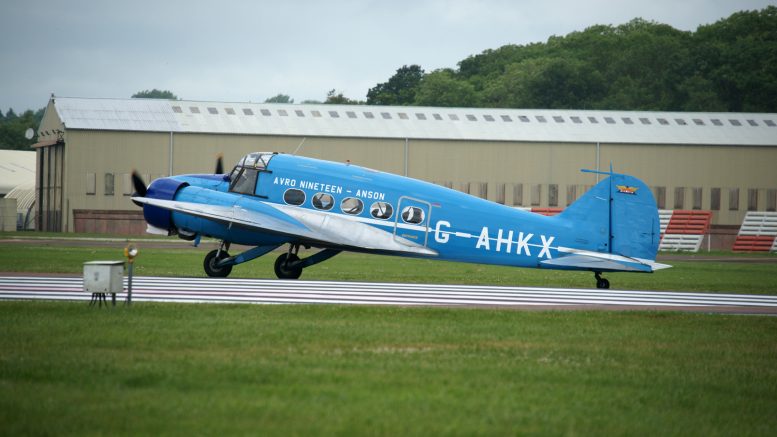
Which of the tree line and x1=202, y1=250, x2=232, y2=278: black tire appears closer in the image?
x1=202, y1=250, x2=232, y2=278: black tire

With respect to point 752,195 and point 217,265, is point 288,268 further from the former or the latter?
point 752,195

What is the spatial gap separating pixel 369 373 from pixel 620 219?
14.0m

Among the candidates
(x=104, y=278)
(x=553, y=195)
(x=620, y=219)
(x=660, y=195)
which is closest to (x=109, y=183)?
→ (x=553, y=195)

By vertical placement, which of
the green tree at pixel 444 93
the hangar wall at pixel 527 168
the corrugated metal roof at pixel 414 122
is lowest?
the hangar wall at pixel 527 168

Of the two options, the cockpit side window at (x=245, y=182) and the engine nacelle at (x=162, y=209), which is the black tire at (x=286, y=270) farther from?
the engine nacelle at (x=162, y=209)

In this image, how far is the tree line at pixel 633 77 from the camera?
401 feet

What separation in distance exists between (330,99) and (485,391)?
128211mm

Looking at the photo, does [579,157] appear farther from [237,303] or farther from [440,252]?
[237,303]

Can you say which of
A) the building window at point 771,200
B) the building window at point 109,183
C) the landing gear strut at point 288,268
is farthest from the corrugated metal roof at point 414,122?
the landing gear strut at point 288,268

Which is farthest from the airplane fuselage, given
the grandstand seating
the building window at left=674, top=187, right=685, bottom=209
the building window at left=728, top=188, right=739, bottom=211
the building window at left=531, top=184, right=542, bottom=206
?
the building window at left=728, top=188, right=739, bottom=211

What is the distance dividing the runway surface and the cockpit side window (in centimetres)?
237

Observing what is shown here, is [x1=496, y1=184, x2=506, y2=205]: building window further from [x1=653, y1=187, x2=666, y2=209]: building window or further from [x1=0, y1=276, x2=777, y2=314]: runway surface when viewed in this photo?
[x1=0, y1=276, x2=777, y2=314]: runway surface

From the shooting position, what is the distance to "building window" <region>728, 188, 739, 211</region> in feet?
230

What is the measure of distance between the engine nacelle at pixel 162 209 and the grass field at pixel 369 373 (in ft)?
29.0
